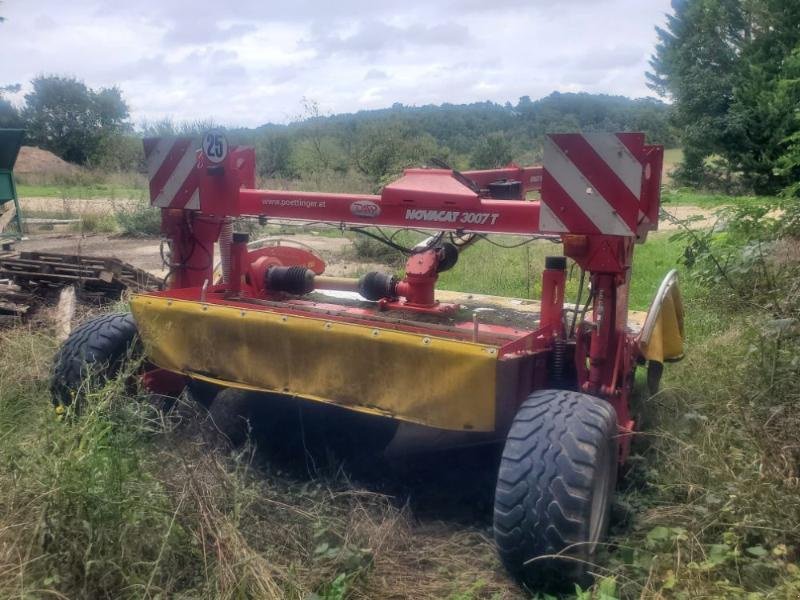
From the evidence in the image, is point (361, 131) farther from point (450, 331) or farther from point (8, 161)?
point (450, 331)

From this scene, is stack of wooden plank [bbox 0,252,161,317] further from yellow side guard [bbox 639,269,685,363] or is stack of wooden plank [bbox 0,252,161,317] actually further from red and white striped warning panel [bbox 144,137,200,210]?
yellow side guard [bbox 639,269,685,363]

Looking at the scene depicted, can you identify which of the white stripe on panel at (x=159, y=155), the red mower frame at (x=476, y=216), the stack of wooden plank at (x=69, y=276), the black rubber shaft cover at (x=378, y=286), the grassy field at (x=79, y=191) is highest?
the white stripe on panel at (x=159, y=155)

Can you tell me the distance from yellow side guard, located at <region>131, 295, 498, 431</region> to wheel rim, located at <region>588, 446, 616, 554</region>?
464 millimetres

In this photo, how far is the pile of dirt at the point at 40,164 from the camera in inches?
1482

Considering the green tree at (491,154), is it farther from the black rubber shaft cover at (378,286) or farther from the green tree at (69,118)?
the green tree at (69,118)

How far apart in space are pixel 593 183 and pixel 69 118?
1969 inches

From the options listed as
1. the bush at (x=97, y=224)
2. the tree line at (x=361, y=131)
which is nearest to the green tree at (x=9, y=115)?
the tree line at (x=361, y=131)

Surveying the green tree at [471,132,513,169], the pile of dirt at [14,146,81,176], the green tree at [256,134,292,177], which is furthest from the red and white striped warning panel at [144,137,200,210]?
the pile of dirt at [14,146,81,176]

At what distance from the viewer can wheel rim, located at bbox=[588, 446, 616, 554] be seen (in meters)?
3.00

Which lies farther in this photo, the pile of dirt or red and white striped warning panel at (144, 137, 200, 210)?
the pile of dirt

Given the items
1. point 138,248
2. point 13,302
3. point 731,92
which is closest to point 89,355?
point 13,302

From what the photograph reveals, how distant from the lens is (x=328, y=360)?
357cm

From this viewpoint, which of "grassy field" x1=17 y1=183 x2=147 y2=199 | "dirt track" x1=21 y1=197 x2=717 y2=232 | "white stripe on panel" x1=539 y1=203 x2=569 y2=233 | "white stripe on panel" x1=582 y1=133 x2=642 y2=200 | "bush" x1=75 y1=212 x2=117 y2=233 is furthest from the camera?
"grassy field" x1=17 y1=183 x2=147 y2=199

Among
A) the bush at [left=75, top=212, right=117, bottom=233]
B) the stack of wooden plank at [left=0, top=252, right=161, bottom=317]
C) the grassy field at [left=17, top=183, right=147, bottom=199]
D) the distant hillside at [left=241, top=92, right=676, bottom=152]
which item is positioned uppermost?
the distant hillside at [left=241, top=92, right=676, bottom=152]
